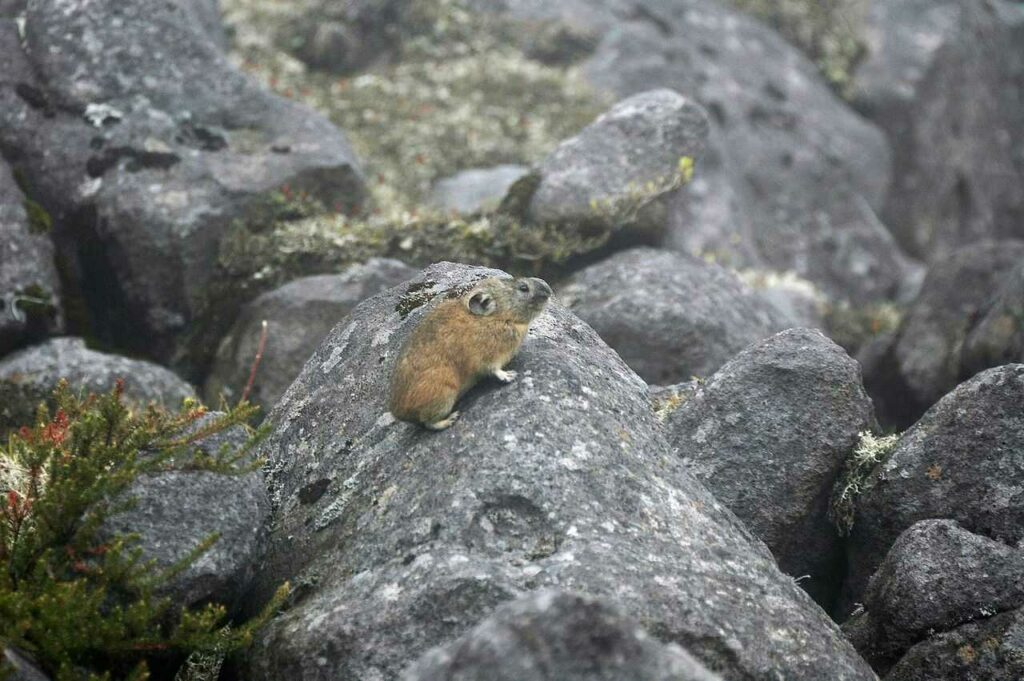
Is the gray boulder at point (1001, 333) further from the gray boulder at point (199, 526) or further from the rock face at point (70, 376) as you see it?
the rock face at point (70, 376)

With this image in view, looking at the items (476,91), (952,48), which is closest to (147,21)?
(476,91)

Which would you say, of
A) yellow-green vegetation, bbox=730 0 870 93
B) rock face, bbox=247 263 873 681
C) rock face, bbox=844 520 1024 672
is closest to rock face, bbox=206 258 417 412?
rock face, bbox=247 263 873 681

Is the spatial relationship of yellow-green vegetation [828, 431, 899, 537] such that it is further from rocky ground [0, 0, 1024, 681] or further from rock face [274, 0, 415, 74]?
rock face [274, 0, 415, 74]

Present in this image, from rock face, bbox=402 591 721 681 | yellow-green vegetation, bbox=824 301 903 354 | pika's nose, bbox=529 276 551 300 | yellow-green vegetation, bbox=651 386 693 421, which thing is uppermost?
rock face, bbox=402 591 721 681

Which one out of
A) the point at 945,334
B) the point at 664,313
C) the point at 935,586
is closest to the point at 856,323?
the point at 945,334

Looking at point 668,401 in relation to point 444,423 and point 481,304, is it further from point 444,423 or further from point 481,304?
point 444,423

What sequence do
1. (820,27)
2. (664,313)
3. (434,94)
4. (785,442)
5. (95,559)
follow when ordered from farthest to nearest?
(820,27) → (434,94) → (664,313) → (785,442) → (95,559)
